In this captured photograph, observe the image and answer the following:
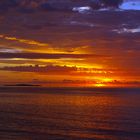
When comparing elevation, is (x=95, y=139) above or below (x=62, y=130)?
above

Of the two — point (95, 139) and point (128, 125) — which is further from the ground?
point (95, 139)

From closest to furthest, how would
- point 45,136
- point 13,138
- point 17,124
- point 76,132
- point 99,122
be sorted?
point 13,138, point 45,136, point 76,132, point 17,124, point 99,122

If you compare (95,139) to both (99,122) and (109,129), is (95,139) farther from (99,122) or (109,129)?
(99,122)

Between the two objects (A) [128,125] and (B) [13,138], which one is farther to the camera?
(A) [128,125]

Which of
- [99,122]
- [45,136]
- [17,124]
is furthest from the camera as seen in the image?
[99,122]

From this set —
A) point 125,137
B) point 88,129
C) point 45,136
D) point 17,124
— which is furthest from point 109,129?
point 17,124

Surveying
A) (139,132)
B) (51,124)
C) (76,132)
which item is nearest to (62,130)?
(76,132)

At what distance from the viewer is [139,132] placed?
50156mm

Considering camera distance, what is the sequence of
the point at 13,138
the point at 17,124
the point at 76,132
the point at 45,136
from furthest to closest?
the point at 17,124
the point at 76,132
the point at 45,136
the point at 13,138

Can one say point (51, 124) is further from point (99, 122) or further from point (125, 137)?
point (125, 137)

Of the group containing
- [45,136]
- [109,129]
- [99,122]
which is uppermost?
[45,136]

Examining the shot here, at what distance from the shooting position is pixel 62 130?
2085 inches

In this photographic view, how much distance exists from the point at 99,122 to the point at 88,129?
9343 mm

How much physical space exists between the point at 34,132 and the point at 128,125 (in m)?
15.5
